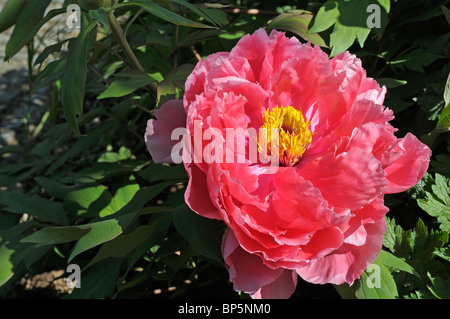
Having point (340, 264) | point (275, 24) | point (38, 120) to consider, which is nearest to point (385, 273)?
point (340, 264)

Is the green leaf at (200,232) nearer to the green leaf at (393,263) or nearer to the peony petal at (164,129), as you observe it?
the peony petal at (164,129)

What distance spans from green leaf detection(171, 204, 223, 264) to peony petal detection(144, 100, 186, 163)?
0.55 ft

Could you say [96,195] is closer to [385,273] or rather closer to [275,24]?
[275,24]

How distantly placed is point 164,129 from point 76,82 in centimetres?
18

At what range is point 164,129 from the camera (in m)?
0.97

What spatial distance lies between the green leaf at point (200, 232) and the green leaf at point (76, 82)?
27 cm

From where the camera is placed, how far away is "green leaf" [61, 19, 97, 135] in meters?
0.96

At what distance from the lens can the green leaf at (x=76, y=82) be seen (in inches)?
37.8

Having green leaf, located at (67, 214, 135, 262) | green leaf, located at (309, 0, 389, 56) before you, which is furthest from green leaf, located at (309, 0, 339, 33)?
green leaf, located at (67, 214, 135, 262)

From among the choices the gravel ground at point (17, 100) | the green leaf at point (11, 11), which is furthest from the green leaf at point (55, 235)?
the gravel ground at point (17, 100)

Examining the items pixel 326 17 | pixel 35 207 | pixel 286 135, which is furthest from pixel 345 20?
pixel 35 207

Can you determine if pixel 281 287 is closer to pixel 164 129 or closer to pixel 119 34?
pixel 164 129

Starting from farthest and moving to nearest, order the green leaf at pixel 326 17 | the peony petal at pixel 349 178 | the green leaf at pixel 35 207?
the green leaf at pixel 35 207, the green leaf at pixel 326 17, the peony petal at pixel 349 178

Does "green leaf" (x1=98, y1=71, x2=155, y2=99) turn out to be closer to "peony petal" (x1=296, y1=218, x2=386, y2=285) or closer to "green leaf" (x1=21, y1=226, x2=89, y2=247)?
"green leaf" (x1=21, y1=226, x2=89, y2=247)
